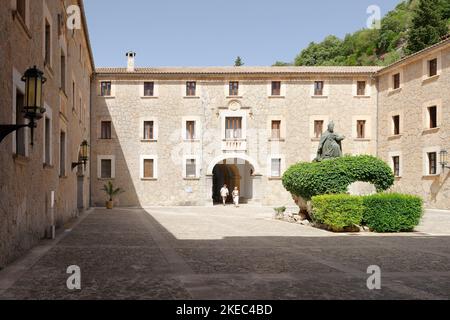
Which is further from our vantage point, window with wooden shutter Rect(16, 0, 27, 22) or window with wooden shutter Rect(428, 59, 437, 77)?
window with wooden shutter Rect(428, 59, 437, 77)

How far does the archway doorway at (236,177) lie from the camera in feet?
111

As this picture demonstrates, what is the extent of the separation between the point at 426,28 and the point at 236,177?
23.9 m

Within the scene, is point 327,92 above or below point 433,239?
above

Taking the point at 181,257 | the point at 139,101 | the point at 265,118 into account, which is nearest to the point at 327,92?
the point at 265,118

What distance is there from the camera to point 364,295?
19.2ft

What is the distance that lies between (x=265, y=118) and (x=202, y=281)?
26.5m

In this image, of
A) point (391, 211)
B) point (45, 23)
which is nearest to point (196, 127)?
point (391, 211)

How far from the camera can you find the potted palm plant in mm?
28484

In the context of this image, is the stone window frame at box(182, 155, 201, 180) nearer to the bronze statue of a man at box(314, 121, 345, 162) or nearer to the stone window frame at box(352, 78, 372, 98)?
the stone window frame at box(352, 78, 372, 98)

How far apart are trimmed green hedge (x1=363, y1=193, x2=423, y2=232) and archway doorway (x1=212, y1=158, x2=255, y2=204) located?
18232 millimetres

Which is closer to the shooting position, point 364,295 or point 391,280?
point 364,295

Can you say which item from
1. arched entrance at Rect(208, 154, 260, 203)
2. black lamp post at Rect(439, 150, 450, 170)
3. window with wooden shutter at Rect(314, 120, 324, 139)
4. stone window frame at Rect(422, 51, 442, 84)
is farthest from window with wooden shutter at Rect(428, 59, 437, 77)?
arched entrance at Rect(208, 154, 260, 203)
